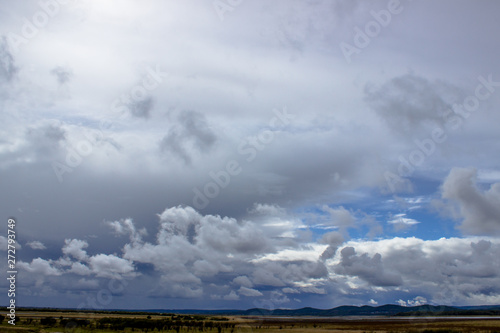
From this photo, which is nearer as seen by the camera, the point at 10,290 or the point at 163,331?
the point at 10,290

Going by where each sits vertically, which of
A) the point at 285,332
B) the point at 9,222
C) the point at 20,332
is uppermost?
the point at 9,222

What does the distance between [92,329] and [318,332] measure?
54235 mm

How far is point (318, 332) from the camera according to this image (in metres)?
103

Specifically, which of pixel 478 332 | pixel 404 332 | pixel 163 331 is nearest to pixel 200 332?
pixel 163 331

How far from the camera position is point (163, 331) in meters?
92.6

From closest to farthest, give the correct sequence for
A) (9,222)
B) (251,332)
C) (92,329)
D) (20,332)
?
(9,222) → (20,332) → (92,329) → (251,332)

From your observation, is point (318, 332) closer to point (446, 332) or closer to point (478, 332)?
point (446, 332)

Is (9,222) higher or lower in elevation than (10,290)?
higher

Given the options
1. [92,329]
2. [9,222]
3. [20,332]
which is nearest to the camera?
[9,222]

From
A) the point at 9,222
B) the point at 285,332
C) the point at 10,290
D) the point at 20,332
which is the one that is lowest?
the point at 285,332

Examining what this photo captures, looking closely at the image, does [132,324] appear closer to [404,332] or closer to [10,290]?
[10,290]

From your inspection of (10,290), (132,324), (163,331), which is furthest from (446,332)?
(10,290)

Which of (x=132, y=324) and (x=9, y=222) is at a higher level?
(x=9, y=222)

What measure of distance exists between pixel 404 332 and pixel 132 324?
65.6 metres
